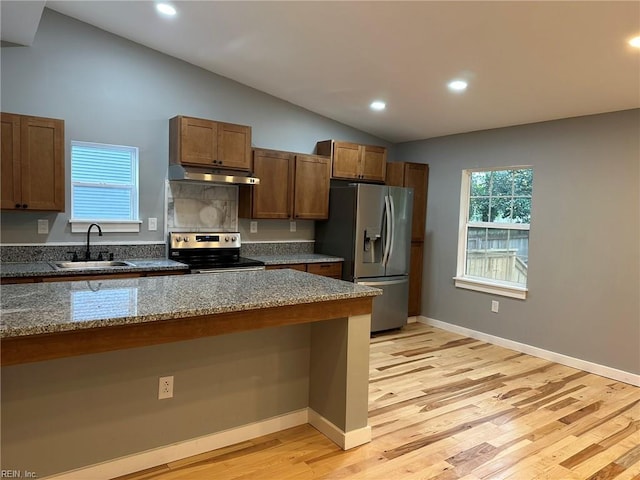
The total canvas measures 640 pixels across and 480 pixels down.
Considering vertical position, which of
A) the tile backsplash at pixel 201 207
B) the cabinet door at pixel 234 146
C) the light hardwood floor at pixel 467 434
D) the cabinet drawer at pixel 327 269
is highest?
the cabinet door at pixel 234 146

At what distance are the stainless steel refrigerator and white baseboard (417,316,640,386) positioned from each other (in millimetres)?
604

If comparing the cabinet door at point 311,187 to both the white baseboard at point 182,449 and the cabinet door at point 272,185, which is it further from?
the white baseboard at point 182,449

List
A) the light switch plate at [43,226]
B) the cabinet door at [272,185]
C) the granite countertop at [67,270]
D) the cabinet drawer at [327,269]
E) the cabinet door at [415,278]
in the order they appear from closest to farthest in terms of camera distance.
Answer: the granite countertop at [67,270] < the light switch plate at [43,226] < the cabinet door at [272,185] < the cabinet drawer at [327,269] < the cabinet door at [415,278]

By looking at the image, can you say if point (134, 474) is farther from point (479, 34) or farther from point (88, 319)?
point (479, 34)

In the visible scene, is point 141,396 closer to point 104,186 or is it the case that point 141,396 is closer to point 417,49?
point 104,186

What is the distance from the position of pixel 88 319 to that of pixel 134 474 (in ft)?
3.31

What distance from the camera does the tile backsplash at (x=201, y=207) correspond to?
14.4 feet

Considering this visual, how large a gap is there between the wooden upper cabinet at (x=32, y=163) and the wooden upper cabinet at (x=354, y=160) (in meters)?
2.62

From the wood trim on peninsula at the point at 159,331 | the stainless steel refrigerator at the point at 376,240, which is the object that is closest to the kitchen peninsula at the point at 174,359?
the wood trim on peninsula at the point at 159,331

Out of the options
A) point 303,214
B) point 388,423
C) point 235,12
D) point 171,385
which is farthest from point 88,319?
point 303,214

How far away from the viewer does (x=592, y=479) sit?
2400 mm

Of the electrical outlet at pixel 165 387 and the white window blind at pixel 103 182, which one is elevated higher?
the white window blind at pixel 103 182

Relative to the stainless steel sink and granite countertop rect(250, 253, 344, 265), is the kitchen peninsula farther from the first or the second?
granite countertop rect(250, 253, 344, 265)

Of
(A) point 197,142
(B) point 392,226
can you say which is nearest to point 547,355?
(B) point 392,226
